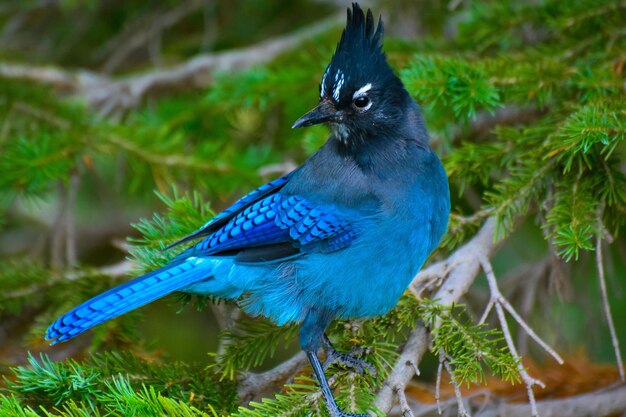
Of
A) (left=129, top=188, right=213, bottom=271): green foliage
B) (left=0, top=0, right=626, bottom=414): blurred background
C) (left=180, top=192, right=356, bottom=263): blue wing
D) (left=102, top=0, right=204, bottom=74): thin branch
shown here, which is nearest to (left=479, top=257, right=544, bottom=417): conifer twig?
(left=0, top=0, right=626, bottom=414): blurred background

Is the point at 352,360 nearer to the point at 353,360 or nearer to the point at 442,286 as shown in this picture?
the point at 353,360

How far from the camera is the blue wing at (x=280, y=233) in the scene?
2.52 meters

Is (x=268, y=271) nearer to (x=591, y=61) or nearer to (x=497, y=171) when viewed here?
(x=497, y=171)

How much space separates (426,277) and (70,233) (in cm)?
153

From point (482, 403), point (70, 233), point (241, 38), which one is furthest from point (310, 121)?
point (241, 38)

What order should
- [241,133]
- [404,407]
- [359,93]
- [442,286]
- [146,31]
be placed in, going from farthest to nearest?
[146,31], [241,133], [359,93], [442,286], [404,407]

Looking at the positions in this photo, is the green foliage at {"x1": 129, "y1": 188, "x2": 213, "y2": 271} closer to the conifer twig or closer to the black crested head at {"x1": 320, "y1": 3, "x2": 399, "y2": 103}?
the black crested head at {"x1": 320, "y1": 3, "x2": 399, "y2": 103}

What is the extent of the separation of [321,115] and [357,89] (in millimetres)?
148

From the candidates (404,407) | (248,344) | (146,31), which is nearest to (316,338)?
(248,344)

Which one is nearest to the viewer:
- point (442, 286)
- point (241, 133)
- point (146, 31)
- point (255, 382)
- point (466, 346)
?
point (466, 346)

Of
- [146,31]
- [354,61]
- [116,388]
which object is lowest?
[116,388]

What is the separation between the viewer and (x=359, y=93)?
263 cm

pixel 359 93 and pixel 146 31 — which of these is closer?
pixel 359 93

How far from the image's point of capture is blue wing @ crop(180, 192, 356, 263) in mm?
2520
